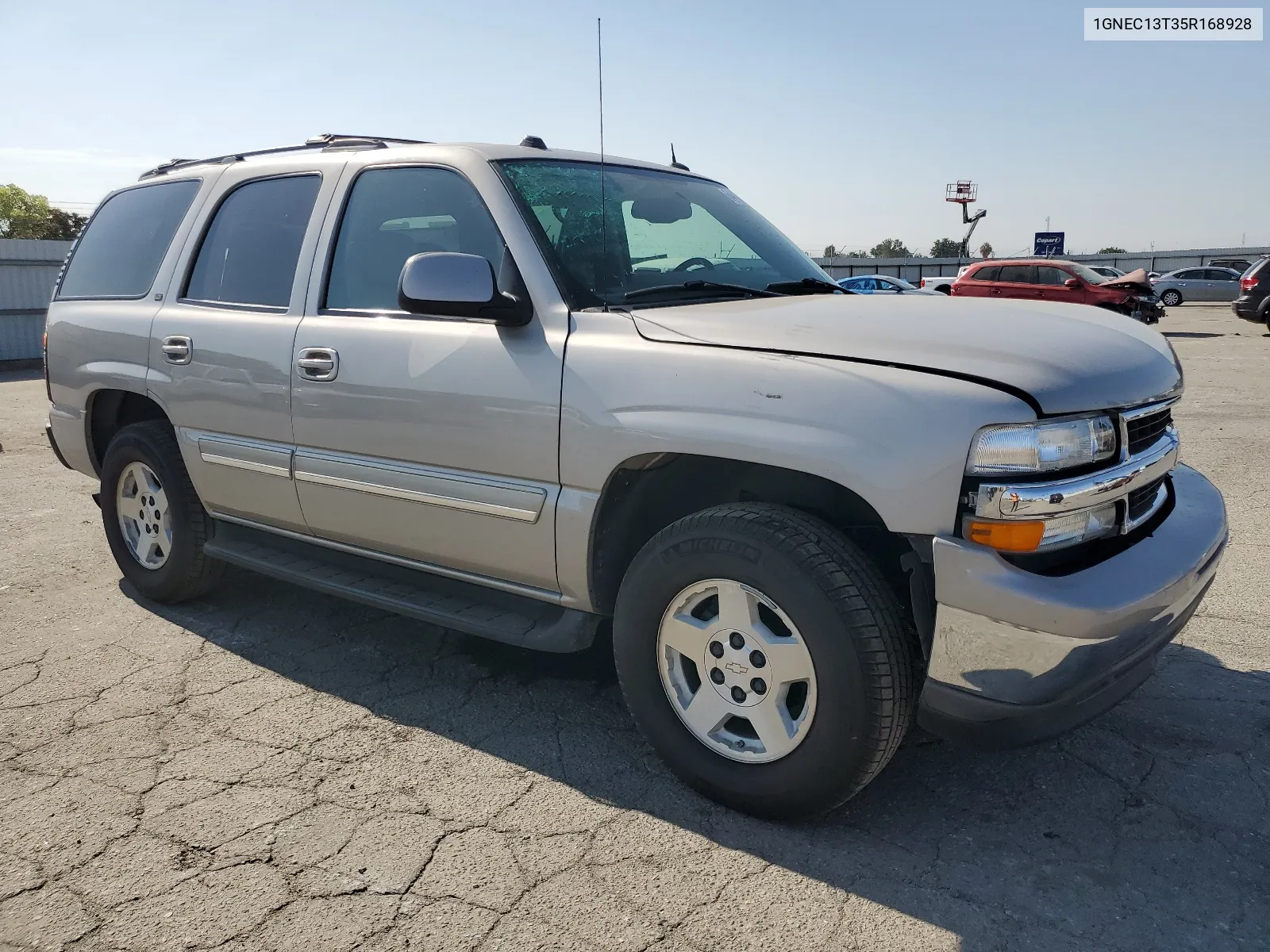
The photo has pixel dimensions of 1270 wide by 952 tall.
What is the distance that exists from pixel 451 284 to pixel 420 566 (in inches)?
41.2

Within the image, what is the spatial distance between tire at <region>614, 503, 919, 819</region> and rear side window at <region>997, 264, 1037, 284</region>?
759 inches

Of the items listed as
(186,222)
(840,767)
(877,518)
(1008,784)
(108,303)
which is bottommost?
(1008,784)

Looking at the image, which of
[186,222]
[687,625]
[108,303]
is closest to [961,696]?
[687,625]

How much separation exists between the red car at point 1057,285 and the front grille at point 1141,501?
57.5 feet

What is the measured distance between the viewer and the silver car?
3241 centimetres

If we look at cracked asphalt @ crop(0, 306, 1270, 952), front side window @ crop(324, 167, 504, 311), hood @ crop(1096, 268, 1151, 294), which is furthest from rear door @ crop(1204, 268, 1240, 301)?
front side window @ crop(324, 167, 504, 311)

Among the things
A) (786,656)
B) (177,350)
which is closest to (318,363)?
(177,350)

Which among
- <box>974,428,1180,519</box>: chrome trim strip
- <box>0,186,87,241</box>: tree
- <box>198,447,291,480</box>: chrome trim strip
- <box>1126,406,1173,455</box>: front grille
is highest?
<box>0,186,87,241</box>: tree

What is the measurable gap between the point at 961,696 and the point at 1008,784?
29.6 inches

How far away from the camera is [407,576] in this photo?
11.6 feet

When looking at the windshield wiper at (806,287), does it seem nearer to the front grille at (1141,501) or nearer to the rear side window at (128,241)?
the front grille at (1141,501)

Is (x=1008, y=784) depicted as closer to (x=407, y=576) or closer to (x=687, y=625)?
(x=687, y=625)

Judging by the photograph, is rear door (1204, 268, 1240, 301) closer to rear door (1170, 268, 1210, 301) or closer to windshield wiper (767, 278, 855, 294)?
rear door (1170, 268, 1210, 301)

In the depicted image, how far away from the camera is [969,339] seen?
2.53m
